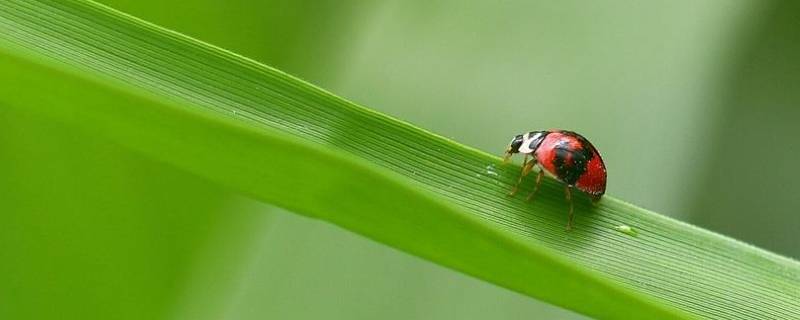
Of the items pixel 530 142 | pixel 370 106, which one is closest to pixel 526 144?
pixel 530 142

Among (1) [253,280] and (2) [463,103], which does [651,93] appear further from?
(1) [253,280]

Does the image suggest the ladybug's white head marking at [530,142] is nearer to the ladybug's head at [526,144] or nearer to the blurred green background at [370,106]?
the ladybug's head at [526,144]

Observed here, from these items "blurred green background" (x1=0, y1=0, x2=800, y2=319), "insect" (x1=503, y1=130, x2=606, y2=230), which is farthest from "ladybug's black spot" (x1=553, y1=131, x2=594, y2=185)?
"blurred green background" (x1=0, y1=0, x2=800, y2=319)

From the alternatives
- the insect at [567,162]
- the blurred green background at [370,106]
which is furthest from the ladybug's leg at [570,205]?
the blurred green background at [370,106]

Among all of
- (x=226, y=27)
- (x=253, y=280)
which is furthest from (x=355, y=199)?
(x=226, y=27)

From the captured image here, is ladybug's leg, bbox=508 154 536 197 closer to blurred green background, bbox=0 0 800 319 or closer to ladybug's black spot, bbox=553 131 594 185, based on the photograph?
ladybug's black spot, bbox=553 131 594 185

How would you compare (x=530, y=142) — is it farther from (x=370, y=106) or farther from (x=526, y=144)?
(x=370, y=106)

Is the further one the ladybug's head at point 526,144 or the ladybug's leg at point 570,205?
the ladybug's head at point 526,144

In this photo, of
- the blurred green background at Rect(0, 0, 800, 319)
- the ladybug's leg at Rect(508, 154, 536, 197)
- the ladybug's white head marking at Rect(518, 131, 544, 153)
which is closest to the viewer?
the ladybug's leg at Rect(508, 154, 536, 197)
